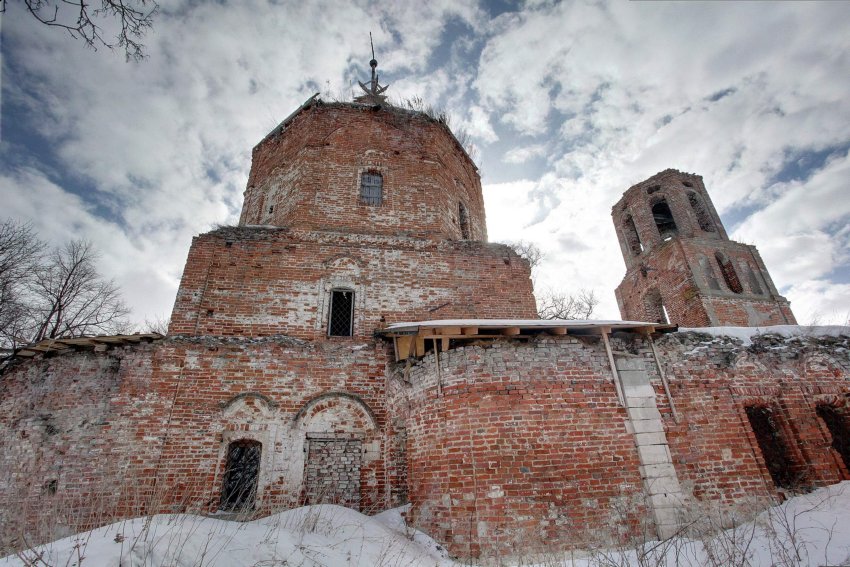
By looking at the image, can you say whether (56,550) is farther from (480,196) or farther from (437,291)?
(480,196)

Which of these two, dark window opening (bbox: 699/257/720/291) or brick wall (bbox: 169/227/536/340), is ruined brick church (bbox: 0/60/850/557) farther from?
dark window opening (bbox: 699/257/720/291)

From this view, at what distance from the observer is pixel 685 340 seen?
7.31 m

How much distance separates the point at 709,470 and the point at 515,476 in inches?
116

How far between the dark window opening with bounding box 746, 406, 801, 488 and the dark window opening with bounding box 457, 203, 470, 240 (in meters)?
7.29

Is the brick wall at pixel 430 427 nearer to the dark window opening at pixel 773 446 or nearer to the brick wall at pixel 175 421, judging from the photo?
the brick wall at pixel 175 421

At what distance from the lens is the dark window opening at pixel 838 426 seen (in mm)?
7039

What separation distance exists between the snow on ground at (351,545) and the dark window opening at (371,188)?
713 centimetres

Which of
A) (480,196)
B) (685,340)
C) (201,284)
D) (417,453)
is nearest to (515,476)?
(417,453)

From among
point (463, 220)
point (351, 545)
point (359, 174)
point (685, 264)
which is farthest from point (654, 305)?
point (351, 545)

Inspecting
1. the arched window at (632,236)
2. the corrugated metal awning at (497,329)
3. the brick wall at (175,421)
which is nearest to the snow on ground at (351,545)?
the brick wall at (175,421)

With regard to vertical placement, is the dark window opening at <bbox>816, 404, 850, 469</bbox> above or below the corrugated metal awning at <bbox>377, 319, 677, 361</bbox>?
below

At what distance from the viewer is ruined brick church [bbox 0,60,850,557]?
19.4 feet

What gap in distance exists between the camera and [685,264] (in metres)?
16.6

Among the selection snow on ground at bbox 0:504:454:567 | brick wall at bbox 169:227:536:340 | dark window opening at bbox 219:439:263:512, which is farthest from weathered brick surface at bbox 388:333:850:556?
dark window opening at bbox 219:439:263:512
